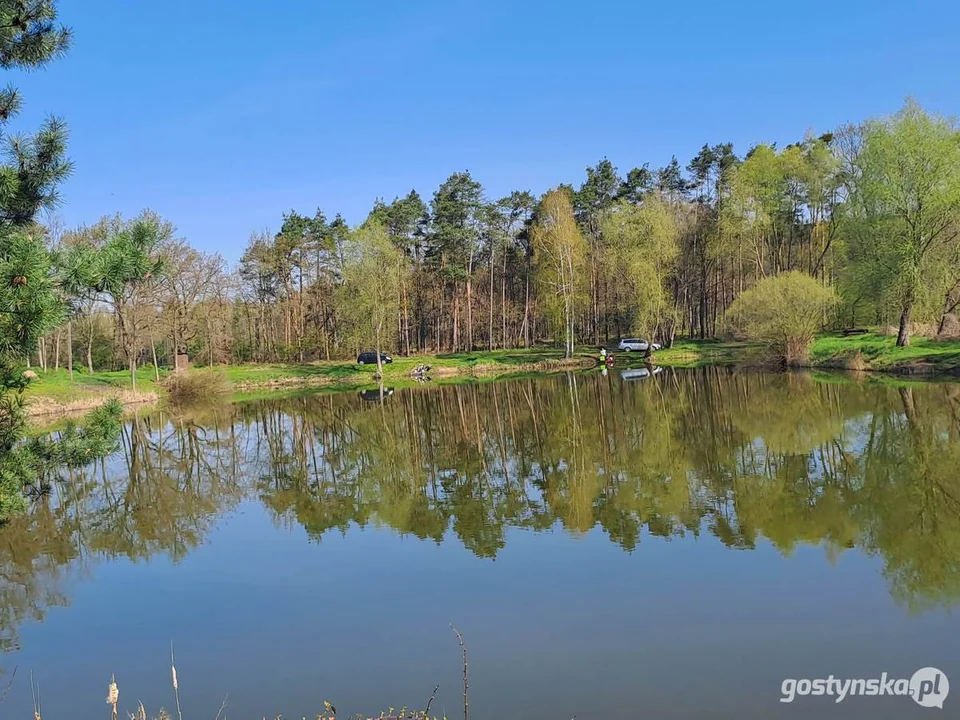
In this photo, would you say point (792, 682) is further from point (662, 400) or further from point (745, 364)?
point (745, 364)

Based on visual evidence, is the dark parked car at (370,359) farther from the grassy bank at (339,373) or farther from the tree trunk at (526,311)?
the tree trunk at (526,311)

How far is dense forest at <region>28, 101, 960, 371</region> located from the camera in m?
37.0

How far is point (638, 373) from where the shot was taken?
45.3m

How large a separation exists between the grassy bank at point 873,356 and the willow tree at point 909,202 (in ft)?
4.66

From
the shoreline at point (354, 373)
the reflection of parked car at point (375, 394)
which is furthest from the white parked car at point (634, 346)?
the reflection of parked car at point (375, 394)

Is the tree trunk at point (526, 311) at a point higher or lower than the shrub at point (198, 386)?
higher

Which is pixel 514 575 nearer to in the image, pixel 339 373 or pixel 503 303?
pixel 339 373

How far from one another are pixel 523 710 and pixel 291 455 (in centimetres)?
1705

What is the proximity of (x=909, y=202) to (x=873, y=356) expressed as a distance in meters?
8.29

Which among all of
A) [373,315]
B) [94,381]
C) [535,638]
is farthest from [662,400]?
[94,381]

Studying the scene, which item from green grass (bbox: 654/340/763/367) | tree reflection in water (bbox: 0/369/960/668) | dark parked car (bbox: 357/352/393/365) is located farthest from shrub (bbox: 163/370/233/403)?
green grass (bbox: 654/340/763/367)

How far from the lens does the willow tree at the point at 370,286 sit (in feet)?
165

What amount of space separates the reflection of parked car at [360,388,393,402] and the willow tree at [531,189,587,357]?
1951 centimetres

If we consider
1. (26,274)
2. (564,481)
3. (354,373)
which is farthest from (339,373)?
(26,274)
